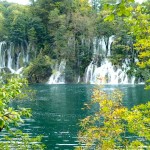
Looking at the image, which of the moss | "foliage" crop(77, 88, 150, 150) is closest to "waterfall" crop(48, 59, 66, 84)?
the moss

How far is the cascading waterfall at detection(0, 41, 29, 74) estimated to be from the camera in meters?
82.4

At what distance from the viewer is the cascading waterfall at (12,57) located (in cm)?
8244

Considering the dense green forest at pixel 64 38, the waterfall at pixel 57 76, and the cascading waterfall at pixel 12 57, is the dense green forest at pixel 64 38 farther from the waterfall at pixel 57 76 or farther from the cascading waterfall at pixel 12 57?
the waterfall at pixel 57 76

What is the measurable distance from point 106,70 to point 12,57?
2635 cm

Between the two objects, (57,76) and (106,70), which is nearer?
(106,70)

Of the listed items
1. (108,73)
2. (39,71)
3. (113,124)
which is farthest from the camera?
(39,71)

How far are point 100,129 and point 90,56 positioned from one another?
67354 millimetres

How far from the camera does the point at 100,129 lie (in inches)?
383

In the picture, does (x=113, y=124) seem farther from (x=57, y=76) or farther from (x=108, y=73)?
(x=57, y=76)

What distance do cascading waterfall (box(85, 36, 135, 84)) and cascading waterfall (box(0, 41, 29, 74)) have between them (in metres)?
18.7

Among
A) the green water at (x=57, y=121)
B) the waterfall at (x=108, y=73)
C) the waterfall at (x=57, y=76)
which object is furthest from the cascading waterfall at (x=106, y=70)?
the green water at (x=57, y=121)

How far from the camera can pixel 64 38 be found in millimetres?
77938

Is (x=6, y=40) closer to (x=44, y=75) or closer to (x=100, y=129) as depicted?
(x=44, y=75)

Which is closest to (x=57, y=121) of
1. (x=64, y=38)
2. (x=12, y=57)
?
(x=64, y=38)
